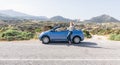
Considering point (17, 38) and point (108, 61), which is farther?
point (17, 38)

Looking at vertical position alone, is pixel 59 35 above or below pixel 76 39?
above

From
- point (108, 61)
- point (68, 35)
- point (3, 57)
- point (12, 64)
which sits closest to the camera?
point (12, 64)

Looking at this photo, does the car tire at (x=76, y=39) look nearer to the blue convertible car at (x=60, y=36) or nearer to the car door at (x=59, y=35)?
the blue convertible car at (x=60, y=36)

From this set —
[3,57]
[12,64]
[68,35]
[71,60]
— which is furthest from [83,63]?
[68,35]

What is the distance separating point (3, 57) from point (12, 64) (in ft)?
5.34

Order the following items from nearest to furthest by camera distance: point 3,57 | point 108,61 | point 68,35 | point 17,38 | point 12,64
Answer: point 12,64 < point 108,61 < point 3,57 < point 68,35 < point 17,38

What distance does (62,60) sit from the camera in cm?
1031

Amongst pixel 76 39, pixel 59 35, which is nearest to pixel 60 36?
pixel 59 35

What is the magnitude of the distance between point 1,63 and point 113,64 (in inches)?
165

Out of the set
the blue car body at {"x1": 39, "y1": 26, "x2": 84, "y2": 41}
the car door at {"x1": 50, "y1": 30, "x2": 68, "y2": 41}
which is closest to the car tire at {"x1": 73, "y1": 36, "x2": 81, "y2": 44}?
the blue car body at {"x1": 39, "y1": 26, "x2": 84, "y2": 41}

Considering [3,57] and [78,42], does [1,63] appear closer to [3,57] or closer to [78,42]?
[3,57]

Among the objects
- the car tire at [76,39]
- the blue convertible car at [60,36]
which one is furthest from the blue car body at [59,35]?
the car tire at [76,39]

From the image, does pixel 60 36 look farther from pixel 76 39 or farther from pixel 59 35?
pixel 76 39

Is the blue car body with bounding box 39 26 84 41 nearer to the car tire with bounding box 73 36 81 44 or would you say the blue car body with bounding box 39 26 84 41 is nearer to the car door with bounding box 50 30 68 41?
the car door with bounding box 50 30 68 41
